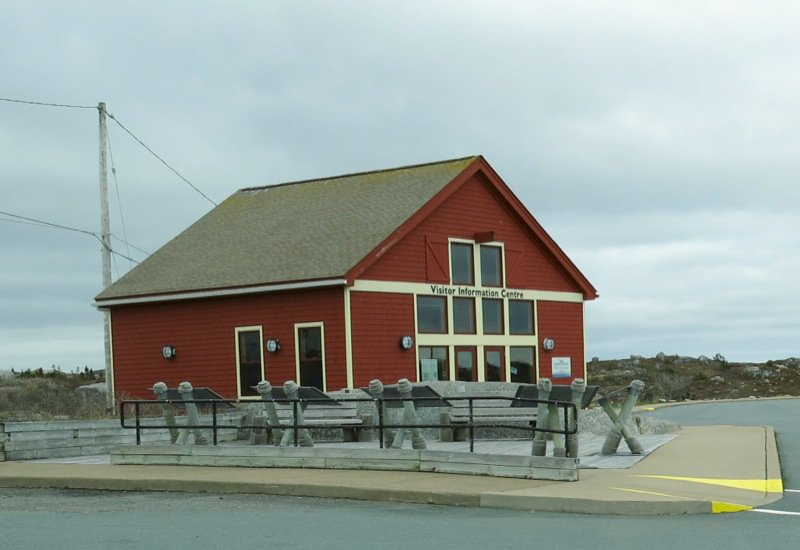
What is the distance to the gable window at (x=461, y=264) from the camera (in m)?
34.8

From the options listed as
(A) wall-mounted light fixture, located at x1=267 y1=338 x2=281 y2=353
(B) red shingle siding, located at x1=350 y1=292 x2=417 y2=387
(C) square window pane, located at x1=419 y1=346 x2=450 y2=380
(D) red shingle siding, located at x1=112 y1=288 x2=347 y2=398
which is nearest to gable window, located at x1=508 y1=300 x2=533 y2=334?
(C) square window pane, located at x1=419 y1=346 x2=450 y2=380

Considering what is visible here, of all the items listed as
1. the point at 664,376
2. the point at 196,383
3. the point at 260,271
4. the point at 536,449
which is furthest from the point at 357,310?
the point at 664,376

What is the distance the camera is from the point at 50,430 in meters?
21.4

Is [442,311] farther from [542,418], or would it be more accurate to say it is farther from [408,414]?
[542,418]

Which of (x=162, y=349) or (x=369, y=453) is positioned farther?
(x=162, y=349)

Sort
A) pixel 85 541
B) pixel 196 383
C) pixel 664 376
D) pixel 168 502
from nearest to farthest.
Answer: pixel 85 541 → pixel 168 502 → pixel 196 383 → pixel 664 376

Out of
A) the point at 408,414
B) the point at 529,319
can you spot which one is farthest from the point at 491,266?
the point at 408,414

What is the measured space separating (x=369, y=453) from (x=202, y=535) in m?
5.73

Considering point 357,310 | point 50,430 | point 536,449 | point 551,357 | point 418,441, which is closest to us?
point 536,449

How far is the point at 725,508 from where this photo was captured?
12906mm

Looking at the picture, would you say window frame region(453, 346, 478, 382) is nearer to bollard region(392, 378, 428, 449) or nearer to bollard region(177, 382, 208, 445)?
bollard region(177, 382, 208, 445)

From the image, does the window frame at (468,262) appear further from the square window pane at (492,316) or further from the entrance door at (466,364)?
the entrance door at (466,364)

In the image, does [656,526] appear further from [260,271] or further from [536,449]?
[260,271]

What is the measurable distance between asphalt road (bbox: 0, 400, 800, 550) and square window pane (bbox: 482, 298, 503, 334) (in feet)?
68.8
